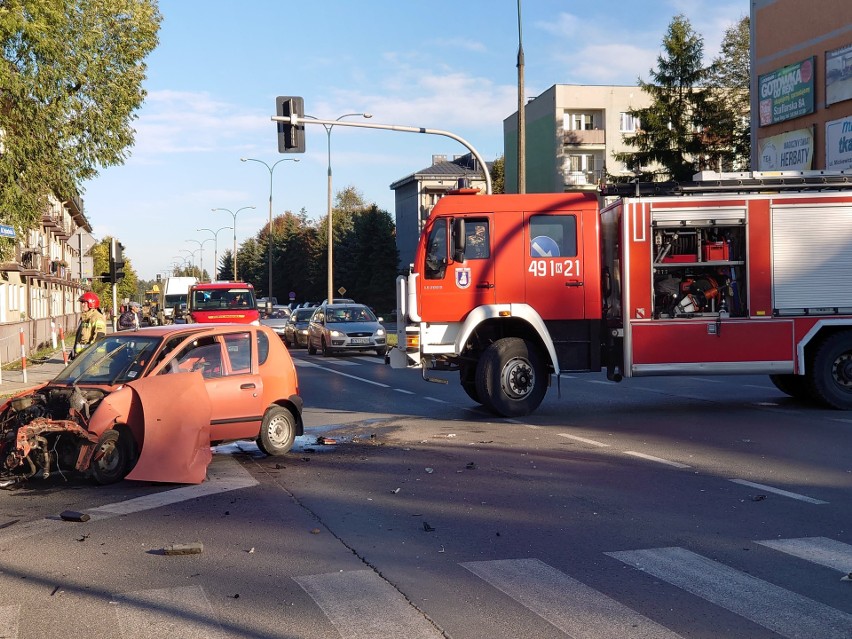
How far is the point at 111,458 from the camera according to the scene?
29.0 feet

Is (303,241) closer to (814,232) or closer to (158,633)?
(814,232)

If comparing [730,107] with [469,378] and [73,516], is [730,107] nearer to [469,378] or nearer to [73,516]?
[469,378]

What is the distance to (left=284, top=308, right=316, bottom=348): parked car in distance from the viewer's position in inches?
1400

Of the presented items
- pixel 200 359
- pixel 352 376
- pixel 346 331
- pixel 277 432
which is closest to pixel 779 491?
pixel 277 432

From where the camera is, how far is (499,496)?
819 centimetres

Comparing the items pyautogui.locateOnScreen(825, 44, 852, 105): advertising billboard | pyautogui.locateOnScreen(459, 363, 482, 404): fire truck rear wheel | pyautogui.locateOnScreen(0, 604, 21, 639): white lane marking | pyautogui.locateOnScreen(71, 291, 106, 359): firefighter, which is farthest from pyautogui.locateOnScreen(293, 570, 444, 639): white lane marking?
pyautogui.locateOnScreen(825, 44, 852, 105): advertising billboard

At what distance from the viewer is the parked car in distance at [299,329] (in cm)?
3556

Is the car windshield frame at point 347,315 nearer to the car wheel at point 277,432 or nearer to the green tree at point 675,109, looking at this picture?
the car wheel at point 277,432

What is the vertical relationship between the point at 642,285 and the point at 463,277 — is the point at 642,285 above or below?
below

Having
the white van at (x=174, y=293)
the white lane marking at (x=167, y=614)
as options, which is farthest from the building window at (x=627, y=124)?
the white lane marking at (x=167, y=614)

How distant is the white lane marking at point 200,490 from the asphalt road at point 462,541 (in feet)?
0.12

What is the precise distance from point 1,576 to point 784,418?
10314mm

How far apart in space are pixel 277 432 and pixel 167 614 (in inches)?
215

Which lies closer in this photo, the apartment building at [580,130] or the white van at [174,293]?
the white van at [174,293]
